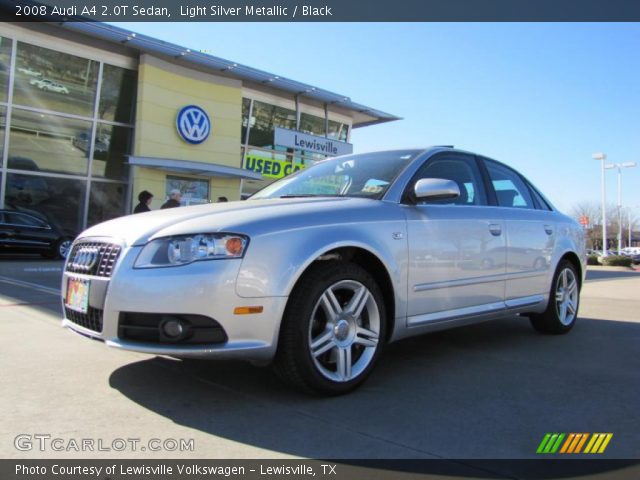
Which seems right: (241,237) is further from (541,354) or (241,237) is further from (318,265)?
(541,354)

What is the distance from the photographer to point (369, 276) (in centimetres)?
344

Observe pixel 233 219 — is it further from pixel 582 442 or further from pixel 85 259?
pixel 582 442

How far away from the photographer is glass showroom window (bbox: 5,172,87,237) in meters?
16.6

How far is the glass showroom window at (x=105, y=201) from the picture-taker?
728 inches

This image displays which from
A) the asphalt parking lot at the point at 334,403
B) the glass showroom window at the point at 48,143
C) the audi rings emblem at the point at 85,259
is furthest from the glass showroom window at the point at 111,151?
the audi rings emblem at the point at 85,259

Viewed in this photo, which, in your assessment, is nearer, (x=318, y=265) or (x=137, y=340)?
(x=137, y=340)

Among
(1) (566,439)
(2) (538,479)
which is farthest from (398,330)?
(2) (538,479)

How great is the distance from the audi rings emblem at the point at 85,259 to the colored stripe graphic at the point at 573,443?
8.33ft

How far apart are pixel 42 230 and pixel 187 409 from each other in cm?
1367

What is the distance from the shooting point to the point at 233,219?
3.05 meters

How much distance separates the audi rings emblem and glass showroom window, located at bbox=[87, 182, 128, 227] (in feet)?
52.4

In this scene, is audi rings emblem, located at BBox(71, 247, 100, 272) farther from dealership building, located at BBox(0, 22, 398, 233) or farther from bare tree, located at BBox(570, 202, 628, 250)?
bare tree, located at BBox(570, 202, 628, 250)

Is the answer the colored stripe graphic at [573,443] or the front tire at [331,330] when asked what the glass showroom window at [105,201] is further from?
the colored stripe graphic at [573,443]

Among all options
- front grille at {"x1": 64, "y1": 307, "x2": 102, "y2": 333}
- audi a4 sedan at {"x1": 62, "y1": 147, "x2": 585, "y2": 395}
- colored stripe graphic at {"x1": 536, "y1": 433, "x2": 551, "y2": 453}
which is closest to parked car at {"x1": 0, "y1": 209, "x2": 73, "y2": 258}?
audi a4 sedan at {"x1": 62, "y1": 147, "x2": 585, "y2": 395}
